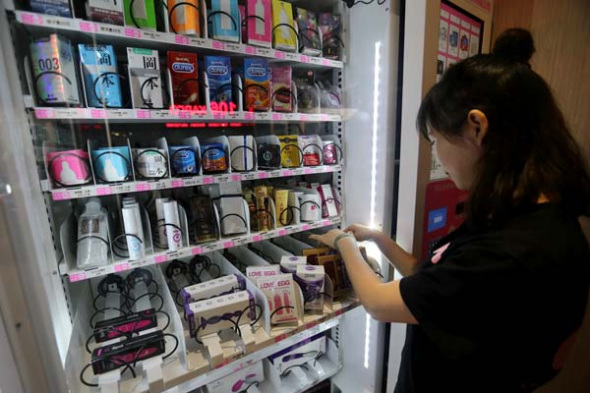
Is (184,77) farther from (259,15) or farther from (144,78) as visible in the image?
(259,15)

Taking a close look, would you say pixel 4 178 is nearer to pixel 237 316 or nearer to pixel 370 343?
pixel 237 316

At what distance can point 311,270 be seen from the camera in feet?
4.26

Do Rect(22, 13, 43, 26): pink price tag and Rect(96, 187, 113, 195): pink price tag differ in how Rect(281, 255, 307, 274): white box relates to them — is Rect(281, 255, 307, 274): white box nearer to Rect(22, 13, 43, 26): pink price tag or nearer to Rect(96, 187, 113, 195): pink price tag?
Rect(96, 187, 113, 195): pink price tag

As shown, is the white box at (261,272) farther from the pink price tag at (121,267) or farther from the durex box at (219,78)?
the durex box at (219,78)

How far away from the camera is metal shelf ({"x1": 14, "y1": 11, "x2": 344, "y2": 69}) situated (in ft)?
2.90

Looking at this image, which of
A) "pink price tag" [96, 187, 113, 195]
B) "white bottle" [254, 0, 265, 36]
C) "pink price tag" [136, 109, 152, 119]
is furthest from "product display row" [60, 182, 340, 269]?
"white bottle" [254, 0, 265, 36]

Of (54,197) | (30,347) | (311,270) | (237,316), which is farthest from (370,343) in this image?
(54,197)

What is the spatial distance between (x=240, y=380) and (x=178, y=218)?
95 centimetres

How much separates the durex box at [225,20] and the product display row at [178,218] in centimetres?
62

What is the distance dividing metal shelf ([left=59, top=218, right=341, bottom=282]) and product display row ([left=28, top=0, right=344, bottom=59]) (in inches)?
32.6

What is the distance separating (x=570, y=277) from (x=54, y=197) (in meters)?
1.43

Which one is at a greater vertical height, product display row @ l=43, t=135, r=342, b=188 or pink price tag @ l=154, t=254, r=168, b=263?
product display row @ l=43, t=135, r=342, b=188

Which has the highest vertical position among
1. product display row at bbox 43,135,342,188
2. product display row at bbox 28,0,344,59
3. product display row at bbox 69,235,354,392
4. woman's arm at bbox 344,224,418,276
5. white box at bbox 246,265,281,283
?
product display row at bbox 28,0,344,59

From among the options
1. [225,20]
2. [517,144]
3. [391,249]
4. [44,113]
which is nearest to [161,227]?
[44,113]
